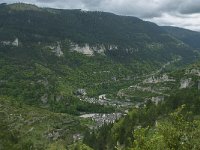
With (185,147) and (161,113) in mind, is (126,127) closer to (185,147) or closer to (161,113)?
(161,113)

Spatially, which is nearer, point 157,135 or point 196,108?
point 157,135

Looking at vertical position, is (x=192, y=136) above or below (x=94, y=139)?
above

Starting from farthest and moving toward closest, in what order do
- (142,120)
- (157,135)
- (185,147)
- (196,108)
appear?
(142,120)
(196,108)
(157,135)
(185,147)

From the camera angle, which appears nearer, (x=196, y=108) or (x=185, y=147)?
(x=185, y=147)

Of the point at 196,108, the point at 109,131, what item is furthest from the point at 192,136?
the point at 109,131

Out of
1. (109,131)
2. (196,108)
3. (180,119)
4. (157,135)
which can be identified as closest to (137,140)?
(157,135)

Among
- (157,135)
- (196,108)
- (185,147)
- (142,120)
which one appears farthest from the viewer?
(142,120)

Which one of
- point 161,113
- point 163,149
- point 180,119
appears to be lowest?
point 161,113

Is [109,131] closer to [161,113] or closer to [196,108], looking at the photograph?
[161,113]

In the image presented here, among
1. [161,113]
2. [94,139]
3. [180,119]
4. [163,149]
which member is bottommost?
[94,139]
